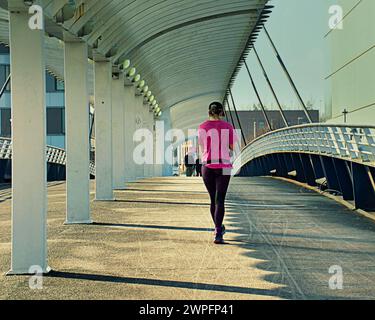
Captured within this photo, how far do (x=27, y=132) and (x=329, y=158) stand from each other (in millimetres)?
11638

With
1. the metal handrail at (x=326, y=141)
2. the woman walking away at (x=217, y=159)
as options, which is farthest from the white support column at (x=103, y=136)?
the woman walking away at (x=217, y=159)

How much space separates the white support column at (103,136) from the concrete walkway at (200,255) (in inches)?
68.9

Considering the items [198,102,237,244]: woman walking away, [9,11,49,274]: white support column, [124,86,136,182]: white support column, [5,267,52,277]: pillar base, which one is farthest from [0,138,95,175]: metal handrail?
[5,267,52,277]: pillar base

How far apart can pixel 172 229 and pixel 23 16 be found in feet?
14.1

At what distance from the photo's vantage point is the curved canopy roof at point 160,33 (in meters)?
12.6

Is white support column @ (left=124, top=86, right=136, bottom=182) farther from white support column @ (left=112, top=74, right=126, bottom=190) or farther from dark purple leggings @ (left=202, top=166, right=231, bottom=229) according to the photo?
dark purple leggings @ (left=202, top=166, right=231, bottom=229)

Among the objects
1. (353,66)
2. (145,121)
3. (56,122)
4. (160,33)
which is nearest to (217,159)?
(160,33)

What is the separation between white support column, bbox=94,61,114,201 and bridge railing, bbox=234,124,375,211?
15.6ft

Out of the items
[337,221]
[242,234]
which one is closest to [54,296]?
[242,234]

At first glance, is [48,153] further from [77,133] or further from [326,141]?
[77,133]

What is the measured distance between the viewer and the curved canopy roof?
12.6m

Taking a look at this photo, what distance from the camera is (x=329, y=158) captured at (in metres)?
18.7

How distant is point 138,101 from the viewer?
29578 mm

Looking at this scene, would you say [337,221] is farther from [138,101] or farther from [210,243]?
[138,101]
